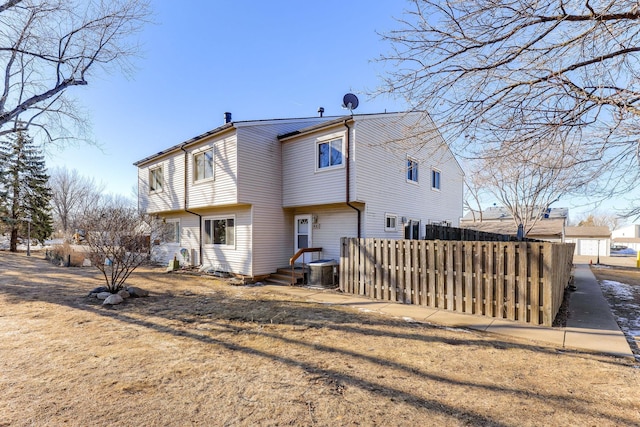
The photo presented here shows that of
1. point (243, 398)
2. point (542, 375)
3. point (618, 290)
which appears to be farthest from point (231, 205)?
point (618, 290)

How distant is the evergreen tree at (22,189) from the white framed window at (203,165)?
21.6 metres

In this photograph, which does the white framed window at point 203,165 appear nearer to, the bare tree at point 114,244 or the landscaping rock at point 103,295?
the bare tree at point 114,244

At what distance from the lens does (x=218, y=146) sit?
11.6 metres

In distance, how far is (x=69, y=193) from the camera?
136 ft

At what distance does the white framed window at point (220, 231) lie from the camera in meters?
12.2

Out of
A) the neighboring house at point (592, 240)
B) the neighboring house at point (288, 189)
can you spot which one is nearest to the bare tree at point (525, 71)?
the neighboring house at point (288, 189)

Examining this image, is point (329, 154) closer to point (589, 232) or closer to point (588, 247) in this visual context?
point (588, 247)

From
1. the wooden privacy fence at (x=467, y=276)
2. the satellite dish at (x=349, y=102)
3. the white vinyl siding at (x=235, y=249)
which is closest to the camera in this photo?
the wooden privacy fence at (x=467, y=276)

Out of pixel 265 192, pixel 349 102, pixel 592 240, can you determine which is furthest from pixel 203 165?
pixel 592 240

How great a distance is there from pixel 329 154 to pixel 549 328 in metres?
7.66

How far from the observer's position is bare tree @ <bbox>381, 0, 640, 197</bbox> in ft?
14.6

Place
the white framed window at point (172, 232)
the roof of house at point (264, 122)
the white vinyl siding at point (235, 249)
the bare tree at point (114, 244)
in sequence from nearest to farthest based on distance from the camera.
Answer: the bare tree at point (114, 244), the roof of house at point (264, 122), the white vinyl siding at point (235, 249), the white framed window at point (172, 232)

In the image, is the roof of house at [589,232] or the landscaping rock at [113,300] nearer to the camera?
the landscaping rock at [113,300]

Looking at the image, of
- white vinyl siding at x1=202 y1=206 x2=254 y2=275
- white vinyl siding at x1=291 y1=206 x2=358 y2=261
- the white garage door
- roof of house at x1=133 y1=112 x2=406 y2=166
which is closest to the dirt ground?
white vinyl siding at x1=291 y1=206 x2=358 y2=261
